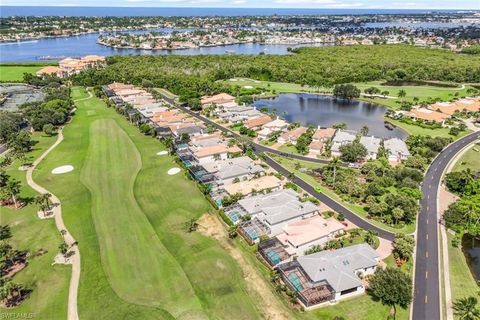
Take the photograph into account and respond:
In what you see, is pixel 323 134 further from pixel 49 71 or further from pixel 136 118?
pixel 49 71

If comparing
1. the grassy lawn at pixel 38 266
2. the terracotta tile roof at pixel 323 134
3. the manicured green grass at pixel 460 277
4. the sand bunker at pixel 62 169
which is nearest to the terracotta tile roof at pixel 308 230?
the manicured green grass at pixel 460 277

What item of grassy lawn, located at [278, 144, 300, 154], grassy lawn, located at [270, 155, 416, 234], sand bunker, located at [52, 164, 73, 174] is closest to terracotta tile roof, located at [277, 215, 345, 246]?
grassy lawn, located at [270, 155, 416, 234]

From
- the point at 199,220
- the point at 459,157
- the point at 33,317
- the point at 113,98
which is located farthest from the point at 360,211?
the point at 113,98

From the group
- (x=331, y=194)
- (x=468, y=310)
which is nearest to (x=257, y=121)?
(x=331, y=194)

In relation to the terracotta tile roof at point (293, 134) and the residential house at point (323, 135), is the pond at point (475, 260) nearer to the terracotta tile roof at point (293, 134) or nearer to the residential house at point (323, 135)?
the residential house at point (323, 135)

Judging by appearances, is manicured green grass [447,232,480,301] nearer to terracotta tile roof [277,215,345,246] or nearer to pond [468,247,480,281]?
pond [468,247,480,281]

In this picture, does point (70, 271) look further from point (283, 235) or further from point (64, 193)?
point (283, 235)
